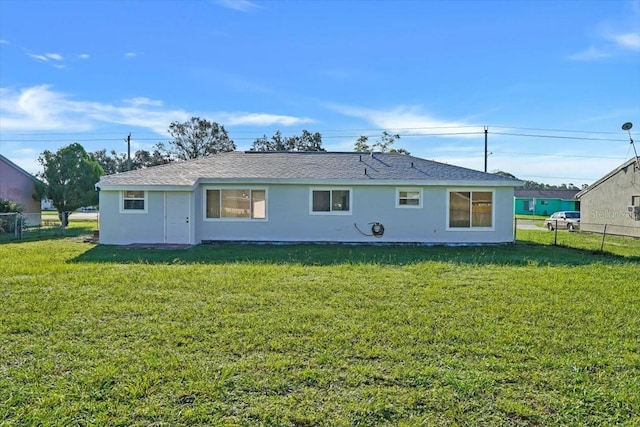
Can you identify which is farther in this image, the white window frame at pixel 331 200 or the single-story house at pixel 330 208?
the white window frame at pixel 331 200

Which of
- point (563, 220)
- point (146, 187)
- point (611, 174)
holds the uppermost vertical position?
point (611, 174)

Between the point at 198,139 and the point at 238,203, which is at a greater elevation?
the point at 198,139

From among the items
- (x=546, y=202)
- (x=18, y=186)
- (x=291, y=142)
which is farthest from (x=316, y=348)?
(x=546, y=202)

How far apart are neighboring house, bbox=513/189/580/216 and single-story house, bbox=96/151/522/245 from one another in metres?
37.1

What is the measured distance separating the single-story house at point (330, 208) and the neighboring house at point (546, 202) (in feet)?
122

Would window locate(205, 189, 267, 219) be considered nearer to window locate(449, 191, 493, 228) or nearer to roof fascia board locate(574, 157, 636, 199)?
window locate(449, 191, 493, 228)

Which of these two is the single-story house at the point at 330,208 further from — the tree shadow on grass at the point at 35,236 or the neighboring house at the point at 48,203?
the neighboring house at the point at 48,203

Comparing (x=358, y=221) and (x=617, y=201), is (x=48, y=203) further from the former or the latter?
(x=617, y=201)

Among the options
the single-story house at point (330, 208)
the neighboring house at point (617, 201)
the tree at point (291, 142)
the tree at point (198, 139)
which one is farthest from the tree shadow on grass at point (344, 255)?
the tree at point (198, 139)

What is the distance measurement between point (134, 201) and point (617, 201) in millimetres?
23174

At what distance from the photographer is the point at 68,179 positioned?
23.2m

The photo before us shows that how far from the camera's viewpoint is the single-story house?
46.2 feet

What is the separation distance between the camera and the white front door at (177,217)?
547 inches

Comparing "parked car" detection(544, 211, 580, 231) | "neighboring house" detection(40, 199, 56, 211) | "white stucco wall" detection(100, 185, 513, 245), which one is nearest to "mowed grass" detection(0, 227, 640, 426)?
"white stucco wall" detection(100, 185, 513, 245)
